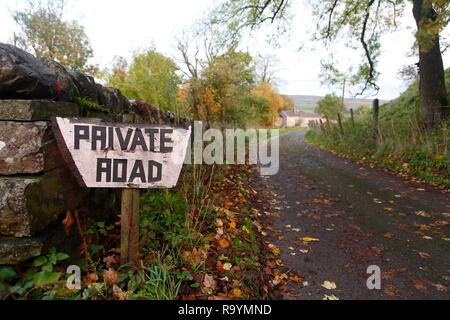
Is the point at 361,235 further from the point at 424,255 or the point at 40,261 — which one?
the point at 40,261

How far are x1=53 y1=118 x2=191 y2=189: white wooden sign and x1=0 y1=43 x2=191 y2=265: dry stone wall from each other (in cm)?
16

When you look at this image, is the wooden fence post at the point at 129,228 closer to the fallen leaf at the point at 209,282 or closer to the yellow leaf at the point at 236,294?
the fallen leaf at the point at 209,282

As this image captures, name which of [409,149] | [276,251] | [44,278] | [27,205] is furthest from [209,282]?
[409,149]

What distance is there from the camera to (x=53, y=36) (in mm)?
22000

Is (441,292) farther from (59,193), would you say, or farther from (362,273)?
(59,193)

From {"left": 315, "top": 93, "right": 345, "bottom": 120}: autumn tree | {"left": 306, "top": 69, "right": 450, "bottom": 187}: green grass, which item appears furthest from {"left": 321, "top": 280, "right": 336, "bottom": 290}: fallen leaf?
{"left": 315, "top": 93, "right": 345, "bottom": 120}: autumn tree

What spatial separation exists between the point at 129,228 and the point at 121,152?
0.66 meters

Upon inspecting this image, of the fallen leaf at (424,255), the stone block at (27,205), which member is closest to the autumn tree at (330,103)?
the fallen leaf at (424,255)

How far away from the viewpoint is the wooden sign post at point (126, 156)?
1.77m

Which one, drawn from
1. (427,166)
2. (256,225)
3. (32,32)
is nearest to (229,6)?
(427,166)

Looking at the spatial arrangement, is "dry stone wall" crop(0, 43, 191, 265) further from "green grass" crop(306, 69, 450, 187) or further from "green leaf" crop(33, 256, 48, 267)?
"green grass" crop(306, 69, 450, 187)

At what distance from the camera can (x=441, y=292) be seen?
86.4 inches

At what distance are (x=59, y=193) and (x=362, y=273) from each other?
120 inches

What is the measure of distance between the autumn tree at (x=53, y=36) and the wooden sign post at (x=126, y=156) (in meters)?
18.3
